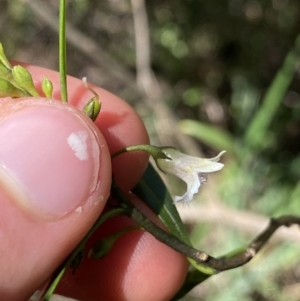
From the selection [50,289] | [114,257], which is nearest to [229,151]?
[114,257]

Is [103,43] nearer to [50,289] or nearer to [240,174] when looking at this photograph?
[240,174]

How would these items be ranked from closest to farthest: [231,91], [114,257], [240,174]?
[114,257], [240,174], [231,91]

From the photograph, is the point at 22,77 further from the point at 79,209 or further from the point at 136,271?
the point at 136,271

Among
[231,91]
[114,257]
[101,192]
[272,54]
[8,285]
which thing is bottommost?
[231,91]

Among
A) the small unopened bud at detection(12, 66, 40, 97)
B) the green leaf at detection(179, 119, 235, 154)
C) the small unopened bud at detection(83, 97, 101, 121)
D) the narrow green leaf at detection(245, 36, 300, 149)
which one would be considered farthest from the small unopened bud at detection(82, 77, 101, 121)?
the narrow green leaf at detection(245, 36, 300, 149)

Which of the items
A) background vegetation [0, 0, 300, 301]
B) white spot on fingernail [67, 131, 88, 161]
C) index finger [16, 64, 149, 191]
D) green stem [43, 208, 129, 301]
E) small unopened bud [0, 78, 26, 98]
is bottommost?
background vegetation [0, 0, 300, 301]

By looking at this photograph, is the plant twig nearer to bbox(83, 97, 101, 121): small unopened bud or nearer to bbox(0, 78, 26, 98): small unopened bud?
bbox(83, 97, 101, 121): small unopened bud
